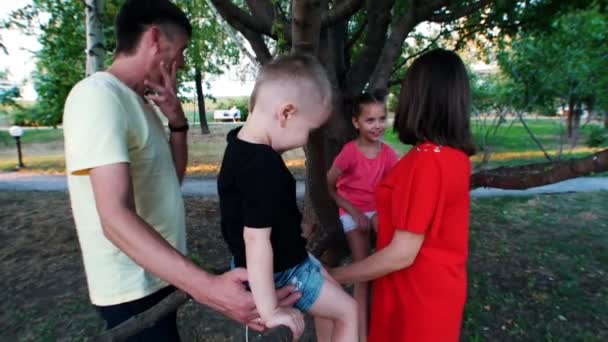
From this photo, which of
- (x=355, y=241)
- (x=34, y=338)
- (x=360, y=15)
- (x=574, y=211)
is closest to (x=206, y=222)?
(x=34, y=338)

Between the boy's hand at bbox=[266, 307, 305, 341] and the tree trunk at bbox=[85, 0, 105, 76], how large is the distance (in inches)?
145

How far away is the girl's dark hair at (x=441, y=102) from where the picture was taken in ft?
5.37

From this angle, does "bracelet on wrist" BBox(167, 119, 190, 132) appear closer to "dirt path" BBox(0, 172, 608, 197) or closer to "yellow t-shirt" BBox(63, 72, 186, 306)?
"yellow t-shirt" BBox(63, 72, 186, 306)

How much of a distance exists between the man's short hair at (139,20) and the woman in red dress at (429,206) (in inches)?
38.8

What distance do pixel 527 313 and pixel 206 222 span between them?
5.08m

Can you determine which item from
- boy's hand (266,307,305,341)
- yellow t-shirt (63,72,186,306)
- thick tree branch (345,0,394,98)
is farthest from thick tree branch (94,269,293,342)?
thick tree branch (345,0,394,98)

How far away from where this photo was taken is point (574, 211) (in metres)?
8.11

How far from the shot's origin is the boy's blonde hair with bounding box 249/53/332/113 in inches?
56.1

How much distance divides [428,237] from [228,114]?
140 ft

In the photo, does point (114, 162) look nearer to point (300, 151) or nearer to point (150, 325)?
point (150, 325)

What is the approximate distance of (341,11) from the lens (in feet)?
9.70

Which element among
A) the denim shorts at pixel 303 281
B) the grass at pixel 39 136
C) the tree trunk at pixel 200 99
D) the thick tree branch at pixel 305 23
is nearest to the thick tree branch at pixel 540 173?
the thick tree branch at pixel 305 23

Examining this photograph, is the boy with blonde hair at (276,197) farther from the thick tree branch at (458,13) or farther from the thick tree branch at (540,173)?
the thick tree branch at (458,13)

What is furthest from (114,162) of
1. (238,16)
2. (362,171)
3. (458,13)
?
(458,13)
